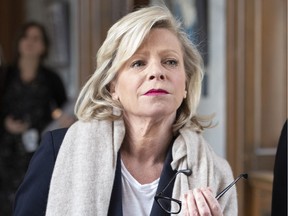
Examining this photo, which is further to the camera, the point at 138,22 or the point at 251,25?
the point at 251,25

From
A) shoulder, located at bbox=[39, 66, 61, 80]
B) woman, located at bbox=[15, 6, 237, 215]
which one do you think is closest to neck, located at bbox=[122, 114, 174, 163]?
woman, located at bbox=[15, 6, 237, 215]

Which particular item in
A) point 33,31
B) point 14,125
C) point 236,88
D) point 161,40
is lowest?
point 14,125

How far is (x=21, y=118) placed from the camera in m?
4.30

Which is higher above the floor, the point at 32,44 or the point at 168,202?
the point at 32,44

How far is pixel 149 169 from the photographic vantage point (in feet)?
6.03

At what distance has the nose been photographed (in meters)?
1.72

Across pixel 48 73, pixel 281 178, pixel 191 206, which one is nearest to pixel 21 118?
pixel 48 73

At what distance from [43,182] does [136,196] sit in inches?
10.2


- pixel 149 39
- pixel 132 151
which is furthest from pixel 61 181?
pixel 149 39

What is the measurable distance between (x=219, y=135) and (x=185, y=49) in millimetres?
2243

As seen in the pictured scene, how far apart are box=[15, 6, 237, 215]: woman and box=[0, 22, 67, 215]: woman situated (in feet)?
7.94

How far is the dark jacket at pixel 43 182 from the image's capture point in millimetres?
1775

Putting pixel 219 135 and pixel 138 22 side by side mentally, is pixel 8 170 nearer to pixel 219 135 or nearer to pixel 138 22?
pixel 219 135

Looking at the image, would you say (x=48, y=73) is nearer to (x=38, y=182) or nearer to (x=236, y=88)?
(x=236, y=88)
